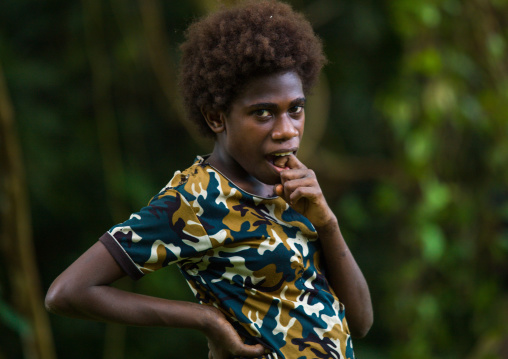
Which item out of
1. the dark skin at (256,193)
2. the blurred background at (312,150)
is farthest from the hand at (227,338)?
the blurred background at (312,150)

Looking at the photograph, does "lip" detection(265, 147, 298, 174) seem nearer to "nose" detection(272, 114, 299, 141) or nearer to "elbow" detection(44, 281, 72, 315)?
"nose" detection(272, 114, 299, 141)

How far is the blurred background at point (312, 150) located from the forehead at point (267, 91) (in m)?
1.92

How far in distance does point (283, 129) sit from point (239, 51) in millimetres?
204

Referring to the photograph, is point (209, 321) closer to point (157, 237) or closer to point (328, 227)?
point (157, 237)

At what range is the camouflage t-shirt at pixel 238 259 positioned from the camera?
60.4 inches

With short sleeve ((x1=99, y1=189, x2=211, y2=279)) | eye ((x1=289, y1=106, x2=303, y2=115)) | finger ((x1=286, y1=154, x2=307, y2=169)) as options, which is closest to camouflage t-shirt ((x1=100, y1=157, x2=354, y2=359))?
short sleeve ((x1=99, y1=189, x2=211, y2=279))

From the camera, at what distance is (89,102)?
12.7ft

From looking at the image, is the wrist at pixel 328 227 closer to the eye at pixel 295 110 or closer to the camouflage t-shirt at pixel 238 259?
the camouflage t-shirt at pixel 238 259

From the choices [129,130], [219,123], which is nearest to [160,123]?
[129,130]

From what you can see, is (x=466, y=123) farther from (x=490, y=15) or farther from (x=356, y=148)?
(x=356, y=148)

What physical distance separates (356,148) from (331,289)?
9.76 ft

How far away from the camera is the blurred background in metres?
3.58

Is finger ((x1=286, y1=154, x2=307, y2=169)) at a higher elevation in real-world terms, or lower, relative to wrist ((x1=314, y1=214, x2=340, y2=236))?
higher

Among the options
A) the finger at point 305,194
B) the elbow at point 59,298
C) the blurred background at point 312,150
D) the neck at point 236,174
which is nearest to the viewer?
the elbow at point 59,298
